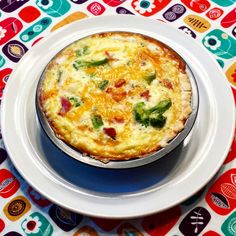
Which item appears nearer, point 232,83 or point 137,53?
point 137,53

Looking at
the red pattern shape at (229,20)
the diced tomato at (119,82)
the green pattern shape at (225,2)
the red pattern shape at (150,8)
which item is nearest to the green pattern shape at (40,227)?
the diced tomato at (119,82)

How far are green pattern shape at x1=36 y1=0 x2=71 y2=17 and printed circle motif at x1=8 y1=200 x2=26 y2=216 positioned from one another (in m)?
1.11

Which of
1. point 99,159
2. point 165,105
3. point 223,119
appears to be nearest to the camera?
point 99,159

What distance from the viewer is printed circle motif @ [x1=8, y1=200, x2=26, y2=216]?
1.83 meters

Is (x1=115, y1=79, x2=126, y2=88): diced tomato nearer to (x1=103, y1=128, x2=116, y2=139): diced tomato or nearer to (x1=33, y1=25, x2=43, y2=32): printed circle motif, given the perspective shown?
(x1=103, y1=128, x2=116, y2=139): diced tomato

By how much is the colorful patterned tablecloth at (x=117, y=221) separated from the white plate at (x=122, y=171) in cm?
9

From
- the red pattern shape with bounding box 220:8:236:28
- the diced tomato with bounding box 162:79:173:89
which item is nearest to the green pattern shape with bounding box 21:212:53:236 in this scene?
the diced tomato with bounding box 162:79:173:89

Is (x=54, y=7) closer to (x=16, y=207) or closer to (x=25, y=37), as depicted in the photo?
(x=25, y=37)

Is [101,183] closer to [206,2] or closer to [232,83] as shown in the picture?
[232,83]

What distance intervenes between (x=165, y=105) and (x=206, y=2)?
3.05 feet

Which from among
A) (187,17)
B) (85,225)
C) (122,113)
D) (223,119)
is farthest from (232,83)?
(85,225)

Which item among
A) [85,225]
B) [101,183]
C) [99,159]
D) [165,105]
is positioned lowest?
[85,225]

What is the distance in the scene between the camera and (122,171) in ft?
6.04

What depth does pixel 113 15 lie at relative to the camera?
2.29 metres
